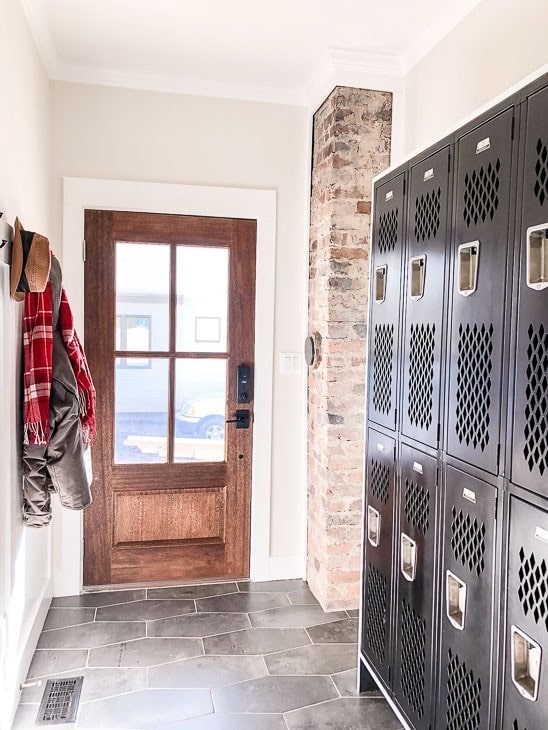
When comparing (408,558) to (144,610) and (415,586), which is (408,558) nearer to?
(415,586)

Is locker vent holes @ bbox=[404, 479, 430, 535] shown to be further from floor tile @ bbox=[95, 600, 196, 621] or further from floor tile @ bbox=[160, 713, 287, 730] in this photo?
floor tile @ bbox=[95, 600, 196, 621]

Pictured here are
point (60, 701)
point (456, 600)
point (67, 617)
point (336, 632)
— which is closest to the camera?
point (456, 600)

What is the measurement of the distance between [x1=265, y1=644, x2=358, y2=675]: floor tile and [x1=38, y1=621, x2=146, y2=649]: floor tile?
66cm

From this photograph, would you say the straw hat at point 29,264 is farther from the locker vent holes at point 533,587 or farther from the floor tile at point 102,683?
the locker vent holes at point 533,587

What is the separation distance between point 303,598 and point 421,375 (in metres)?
1.79

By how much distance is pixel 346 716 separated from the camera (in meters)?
2.24

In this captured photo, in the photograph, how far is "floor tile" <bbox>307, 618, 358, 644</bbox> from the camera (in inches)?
110

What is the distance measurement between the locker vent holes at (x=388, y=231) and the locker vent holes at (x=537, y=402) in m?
0.86

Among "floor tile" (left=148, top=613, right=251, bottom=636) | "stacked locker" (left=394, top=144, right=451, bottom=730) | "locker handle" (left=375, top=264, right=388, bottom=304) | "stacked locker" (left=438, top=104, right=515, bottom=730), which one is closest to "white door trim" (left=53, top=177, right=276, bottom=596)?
"floor tile" (left=148, top=613, right=251, bottom=636)

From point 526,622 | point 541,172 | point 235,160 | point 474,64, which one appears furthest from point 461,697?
point 235,160

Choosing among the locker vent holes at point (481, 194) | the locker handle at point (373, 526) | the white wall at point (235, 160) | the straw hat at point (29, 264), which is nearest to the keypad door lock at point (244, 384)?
the white wall at point (235, 160)

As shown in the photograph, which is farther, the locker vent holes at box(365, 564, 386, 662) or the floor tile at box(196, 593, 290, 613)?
the floor tile at box(196, 593, 290, 613)

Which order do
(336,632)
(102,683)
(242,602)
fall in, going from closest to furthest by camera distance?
(102,683)
(336,632)
(242,602)

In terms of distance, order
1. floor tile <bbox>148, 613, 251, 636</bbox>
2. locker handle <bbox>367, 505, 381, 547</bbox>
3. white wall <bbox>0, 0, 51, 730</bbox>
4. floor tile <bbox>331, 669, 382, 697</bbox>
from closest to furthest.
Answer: white wall <bbox>0, 0, 51, 730</bbox> < locker handle <bbox>367, 505, 381, 547</bbox> < floor tile <bbox>331, 669, 382, 697</bbox> < floor tile <bbox>148, 613, 251, 636</bbox>
